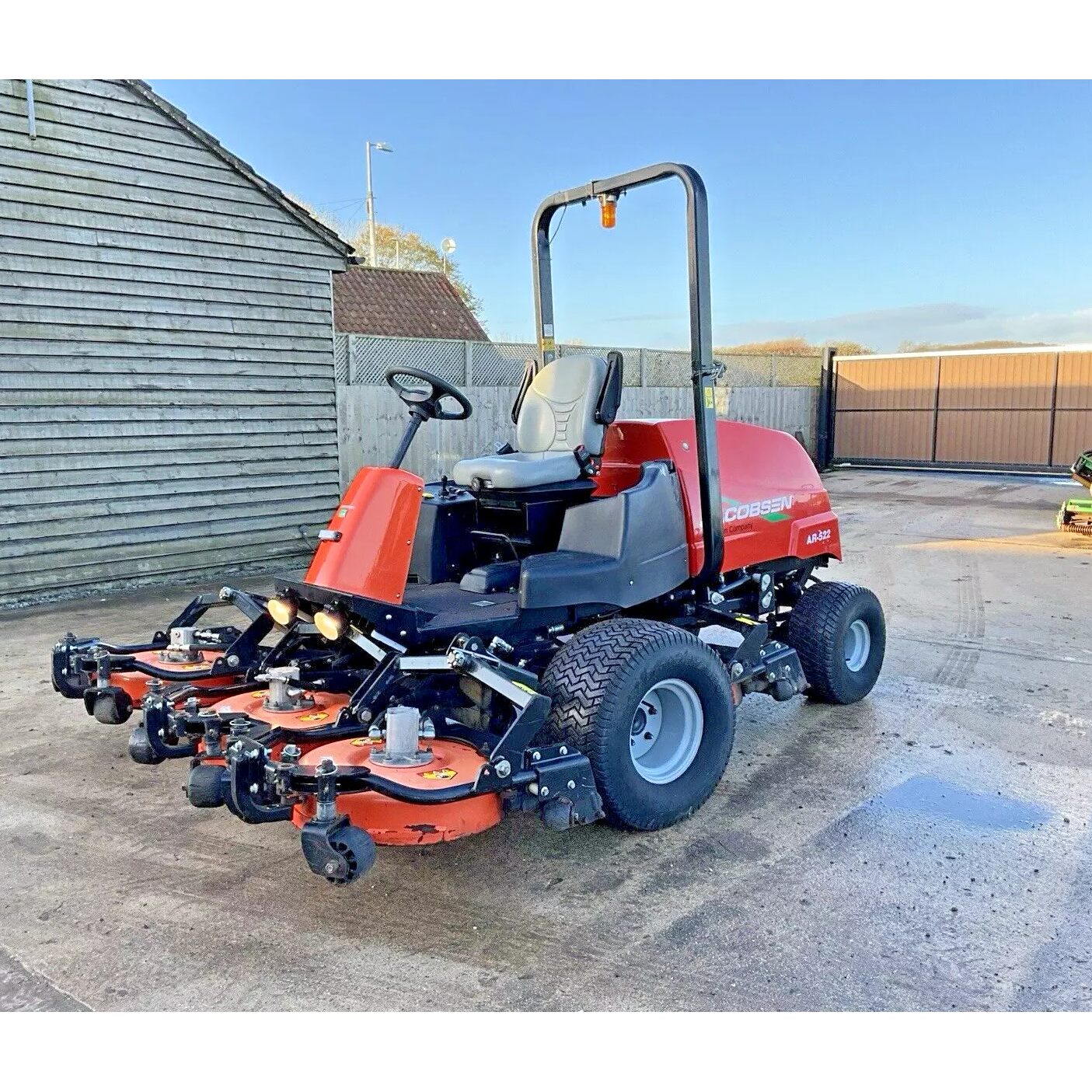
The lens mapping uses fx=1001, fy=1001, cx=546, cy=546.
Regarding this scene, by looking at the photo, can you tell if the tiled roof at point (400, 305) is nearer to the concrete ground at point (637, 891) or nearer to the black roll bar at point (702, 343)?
A: the black roll bar at point (702, 343)

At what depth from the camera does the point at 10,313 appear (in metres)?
7.96

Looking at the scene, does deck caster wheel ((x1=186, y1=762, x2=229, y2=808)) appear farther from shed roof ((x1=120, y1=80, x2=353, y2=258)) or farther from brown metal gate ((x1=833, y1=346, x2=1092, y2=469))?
brown metal gate ((x1=833, y1=346, x2=1092, y2=469))

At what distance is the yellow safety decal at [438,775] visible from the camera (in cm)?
301

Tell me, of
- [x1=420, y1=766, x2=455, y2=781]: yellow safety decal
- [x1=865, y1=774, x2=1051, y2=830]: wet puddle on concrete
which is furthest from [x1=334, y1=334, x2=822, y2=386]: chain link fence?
[x1=420, y1=766, x2=455, y2=781]: yellow safety decal

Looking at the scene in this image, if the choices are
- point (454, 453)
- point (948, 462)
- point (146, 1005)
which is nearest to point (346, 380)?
point (454, 453)

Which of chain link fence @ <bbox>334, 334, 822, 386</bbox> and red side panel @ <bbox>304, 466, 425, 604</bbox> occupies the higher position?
chain link fence @ <bbox>334, 334, 822, 386</bbox>

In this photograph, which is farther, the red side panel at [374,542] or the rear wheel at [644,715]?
the red side panel at [374,542]

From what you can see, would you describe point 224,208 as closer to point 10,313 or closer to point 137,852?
point 10,313

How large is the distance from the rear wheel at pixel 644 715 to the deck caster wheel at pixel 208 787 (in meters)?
1.05

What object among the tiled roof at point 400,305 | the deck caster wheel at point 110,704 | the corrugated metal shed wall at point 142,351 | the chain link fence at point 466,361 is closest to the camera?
the deck caster wheel at point 110,704

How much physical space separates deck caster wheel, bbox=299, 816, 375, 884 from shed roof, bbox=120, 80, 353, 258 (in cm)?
802

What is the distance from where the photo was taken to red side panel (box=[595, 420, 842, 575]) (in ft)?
14.2

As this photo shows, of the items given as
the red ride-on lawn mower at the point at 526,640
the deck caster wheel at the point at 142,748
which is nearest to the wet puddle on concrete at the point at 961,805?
the red ride-on lawn mower at the point at 526,640

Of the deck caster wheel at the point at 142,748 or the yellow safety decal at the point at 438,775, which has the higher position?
the yellow safety decal at the point at 438,775
